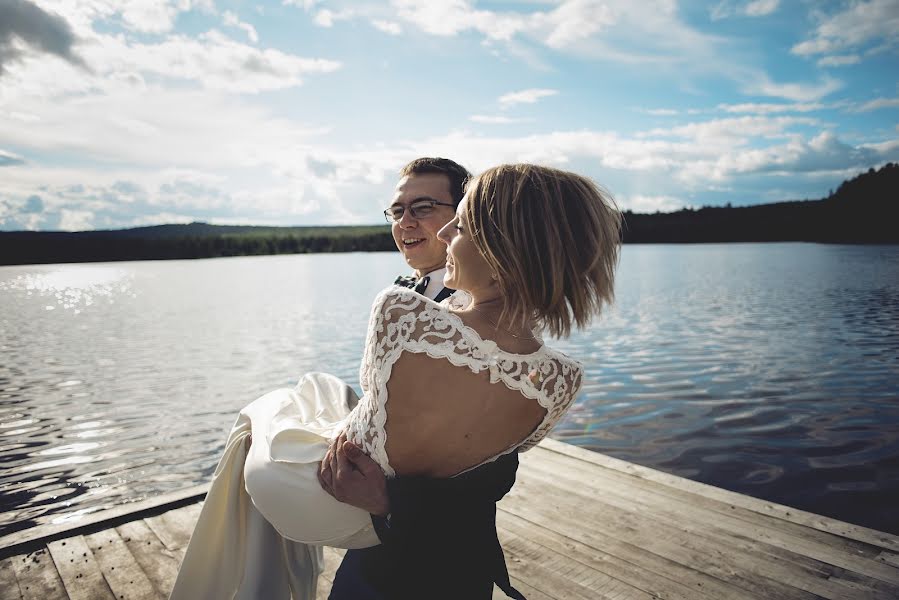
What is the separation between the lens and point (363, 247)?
87562 mm

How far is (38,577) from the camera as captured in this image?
9.78 feet

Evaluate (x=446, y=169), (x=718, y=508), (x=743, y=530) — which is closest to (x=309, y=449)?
(x=446, y=169)

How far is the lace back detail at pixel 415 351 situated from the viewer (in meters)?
1.45

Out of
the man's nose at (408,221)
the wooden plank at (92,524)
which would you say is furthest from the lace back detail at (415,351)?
the wooden plank at (92,524)

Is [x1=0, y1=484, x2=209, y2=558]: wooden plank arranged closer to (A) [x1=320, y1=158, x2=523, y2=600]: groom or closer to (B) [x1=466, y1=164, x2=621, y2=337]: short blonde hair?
(A) [x1=320, y1=158, x2=523, y2=600]: groom

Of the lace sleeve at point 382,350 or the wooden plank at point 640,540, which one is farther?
the wooden plank at point 640,540

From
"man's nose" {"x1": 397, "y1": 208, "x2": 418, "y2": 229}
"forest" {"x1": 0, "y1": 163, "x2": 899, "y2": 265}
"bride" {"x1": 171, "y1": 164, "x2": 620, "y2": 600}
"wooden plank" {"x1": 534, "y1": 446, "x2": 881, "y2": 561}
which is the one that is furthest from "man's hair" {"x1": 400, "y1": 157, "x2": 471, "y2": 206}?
"forest" {"x1": 0, "y1": 163, "x2": 899, "y2": 265}

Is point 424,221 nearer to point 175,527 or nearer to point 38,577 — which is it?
point 175,527

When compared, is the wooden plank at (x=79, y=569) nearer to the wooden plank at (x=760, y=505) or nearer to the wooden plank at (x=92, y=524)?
the wooden plank at (x=92, y=524)

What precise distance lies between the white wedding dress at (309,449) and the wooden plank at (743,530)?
79.2 inches

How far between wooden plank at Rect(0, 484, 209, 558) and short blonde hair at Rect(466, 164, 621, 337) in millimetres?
3169

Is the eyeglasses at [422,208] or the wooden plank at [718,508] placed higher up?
the eyeglasses at [422,208]

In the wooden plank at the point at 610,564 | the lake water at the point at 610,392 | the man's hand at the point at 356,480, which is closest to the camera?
the man's hand at the point at 356,480

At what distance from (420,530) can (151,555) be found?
7.56ft
